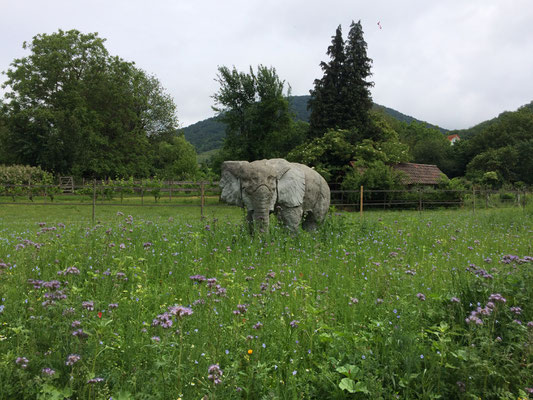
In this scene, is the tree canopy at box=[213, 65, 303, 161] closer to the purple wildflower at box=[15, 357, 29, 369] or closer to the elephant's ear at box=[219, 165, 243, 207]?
the elephant's ear at box=[219, 165, 243, 207]

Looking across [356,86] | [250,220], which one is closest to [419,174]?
[356,86]

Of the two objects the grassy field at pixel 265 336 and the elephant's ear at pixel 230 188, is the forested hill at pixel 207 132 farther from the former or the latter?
the grassy field at pixel 265 336

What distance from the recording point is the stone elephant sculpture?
841cm

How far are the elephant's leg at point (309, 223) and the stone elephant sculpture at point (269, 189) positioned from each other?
1.79ft

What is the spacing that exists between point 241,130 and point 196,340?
3405 centimetres

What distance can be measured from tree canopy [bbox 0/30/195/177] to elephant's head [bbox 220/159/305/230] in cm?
3455

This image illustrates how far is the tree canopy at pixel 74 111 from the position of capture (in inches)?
1500

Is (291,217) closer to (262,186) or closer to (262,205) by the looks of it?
(262,205)

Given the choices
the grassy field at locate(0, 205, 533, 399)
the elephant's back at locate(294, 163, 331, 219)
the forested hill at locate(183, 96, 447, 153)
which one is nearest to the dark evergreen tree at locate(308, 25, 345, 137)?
the elephant's back at locate(294, 163, 331, 219)

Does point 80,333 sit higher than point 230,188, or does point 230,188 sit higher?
point 230,188

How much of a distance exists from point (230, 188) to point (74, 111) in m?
36.0

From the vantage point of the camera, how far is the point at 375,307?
4.14m

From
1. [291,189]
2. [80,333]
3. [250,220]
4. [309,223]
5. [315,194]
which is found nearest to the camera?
[80,333]

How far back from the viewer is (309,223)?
1023cm
